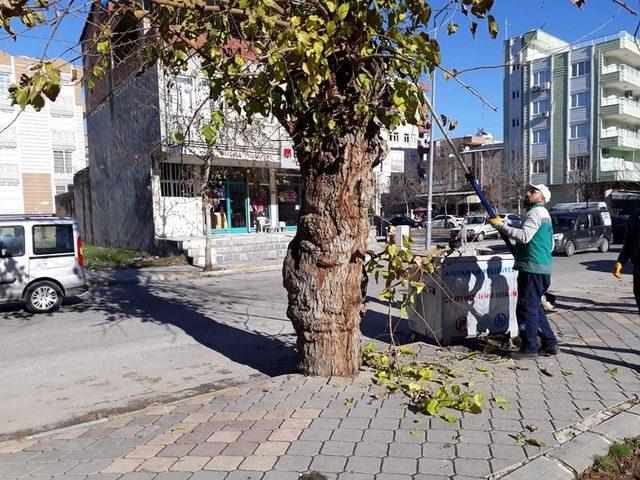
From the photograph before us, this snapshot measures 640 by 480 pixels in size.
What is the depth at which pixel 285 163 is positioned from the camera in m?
20.7

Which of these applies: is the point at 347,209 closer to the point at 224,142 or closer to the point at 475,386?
the point at 475,386

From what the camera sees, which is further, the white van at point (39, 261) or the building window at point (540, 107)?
the building window at point (540, 107)

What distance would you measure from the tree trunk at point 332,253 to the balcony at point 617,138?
163ft

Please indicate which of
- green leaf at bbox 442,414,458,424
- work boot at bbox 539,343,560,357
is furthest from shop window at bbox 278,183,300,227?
green leaf at bbox 442,414,458,424

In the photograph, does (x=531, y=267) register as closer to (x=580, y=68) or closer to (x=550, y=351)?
(x=550, y=351)

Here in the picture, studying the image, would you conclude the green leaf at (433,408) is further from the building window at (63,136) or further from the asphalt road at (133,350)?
the building window at (63,136)

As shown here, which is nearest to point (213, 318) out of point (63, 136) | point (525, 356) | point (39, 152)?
point (525, 356)

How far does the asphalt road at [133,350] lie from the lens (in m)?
5.03

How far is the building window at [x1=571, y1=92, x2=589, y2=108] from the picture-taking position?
47250 mm

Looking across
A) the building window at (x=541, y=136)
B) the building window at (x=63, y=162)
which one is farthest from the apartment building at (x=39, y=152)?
the building window at (x=541, y=136)

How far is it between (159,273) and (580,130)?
4618 centimetres

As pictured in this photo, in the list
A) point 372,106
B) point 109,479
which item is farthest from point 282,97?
point 109,479

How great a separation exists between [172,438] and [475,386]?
99.9 inches

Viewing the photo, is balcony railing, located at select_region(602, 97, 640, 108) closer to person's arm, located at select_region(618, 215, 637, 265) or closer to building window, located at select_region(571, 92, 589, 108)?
building window, located at select_region(571, 92, 589, 108)
